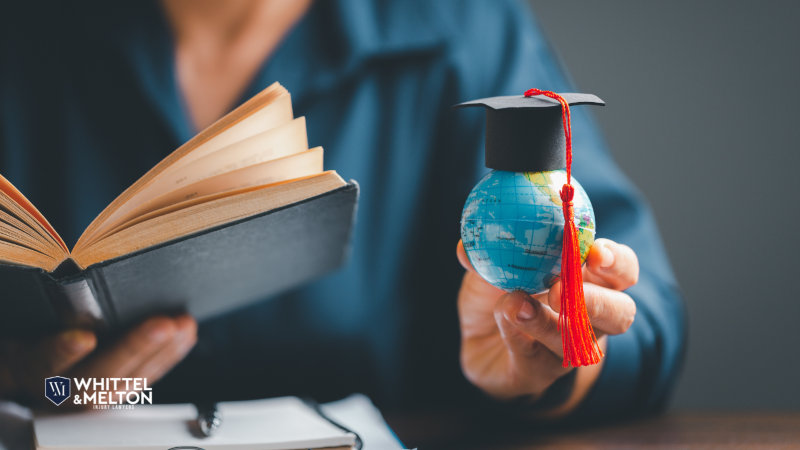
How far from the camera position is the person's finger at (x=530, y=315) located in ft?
1.72

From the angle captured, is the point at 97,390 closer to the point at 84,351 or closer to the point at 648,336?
the point at 84,351

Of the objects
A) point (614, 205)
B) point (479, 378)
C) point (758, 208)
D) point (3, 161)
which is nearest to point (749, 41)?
point (758, 208)

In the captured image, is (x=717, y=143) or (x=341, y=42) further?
(x=717, y=143)

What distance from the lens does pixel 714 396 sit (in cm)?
175

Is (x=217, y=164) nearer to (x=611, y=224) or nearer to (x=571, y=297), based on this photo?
(x=571, y=297)

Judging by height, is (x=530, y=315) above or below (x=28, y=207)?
below

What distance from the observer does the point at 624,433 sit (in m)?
0.75

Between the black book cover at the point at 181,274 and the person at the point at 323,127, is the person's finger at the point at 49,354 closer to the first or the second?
the black book cover at the point at 181,274

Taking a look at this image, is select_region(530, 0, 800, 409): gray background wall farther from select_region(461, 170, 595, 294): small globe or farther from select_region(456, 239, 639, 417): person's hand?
select_region(461, 170, 595, 294): small globe

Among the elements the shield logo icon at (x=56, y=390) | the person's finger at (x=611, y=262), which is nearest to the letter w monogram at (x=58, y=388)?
the shield logo icon at (x=56, y=390)

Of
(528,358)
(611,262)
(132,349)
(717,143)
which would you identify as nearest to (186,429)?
(132,349)

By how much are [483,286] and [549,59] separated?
78 centimetres

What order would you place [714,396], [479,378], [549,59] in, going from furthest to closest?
[714,396] → [549,59] → [479,378]

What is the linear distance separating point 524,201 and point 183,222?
345mm
